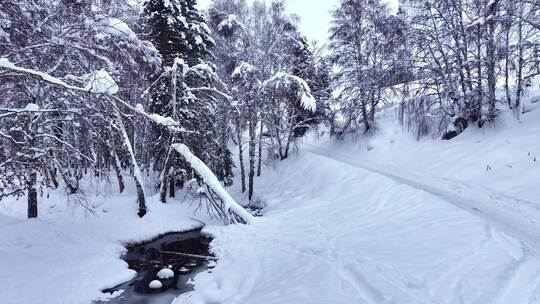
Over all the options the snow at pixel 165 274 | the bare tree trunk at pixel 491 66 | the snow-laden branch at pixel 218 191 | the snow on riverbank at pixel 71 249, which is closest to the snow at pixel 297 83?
the snow-laden branch at pixel 218 191

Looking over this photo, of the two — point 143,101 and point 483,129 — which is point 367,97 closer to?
point 483,129

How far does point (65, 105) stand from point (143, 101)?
9394mm

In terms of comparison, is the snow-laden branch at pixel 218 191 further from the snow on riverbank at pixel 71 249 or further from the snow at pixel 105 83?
the snow at pixel 105 83

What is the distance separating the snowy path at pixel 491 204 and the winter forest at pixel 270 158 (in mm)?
86

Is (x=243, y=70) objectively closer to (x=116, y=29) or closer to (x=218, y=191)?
(x=218, y=191)

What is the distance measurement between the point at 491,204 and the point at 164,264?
31.1 ft

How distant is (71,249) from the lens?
1066 centimetres

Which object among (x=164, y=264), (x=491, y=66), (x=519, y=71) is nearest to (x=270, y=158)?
(x=491, y=66)

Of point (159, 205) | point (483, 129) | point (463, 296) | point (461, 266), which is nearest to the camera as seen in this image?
point (463, 296)

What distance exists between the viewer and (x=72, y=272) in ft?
30.8

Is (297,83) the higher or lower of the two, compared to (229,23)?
lower

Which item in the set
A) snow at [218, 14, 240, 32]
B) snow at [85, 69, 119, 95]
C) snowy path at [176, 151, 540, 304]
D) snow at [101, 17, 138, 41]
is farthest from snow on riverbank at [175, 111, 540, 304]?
snow at [218, 14, 240, 32]

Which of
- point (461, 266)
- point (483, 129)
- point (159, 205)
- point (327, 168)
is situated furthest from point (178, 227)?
point (483, 129)

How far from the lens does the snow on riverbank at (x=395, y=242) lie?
6305 mm
